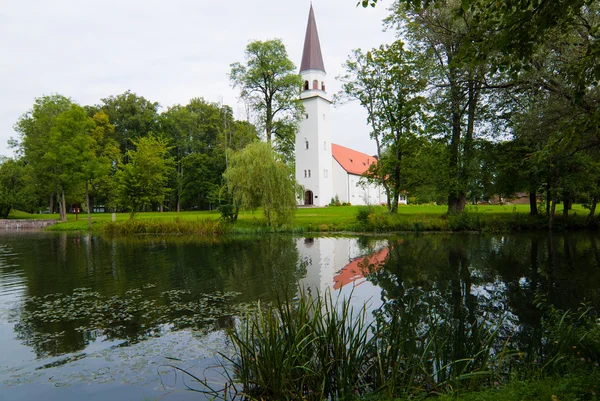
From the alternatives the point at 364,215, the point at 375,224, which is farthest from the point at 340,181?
the point at 375,224

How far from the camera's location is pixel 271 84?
121ft

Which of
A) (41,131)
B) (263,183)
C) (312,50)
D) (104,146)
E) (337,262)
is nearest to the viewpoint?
(337,262)

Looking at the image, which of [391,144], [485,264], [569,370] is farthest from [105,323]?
[391,144]

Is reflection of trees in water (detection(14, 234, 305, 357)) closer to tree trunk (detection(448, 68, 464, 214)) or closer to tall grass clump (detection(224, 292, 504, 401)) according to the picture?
tall grass clump (detection(224, 292, 504, 401))

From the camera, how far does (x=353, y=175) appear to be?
50062 millimetres

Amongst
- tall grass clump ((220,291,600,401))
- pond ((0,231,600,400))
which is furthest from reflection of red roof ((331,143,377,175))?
tall grass clump ((220,291,600,401))

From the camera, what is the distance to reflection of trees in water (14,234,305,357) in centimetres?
702

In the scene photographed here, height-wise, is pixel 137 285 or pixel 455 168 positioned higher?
pixel 455 168

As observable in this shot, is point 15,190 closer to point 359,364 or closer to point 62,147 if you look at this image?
point 62,147

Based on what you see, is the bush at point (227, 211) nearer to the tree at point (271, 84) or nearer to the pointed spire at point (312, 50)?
the tree at point (271, 84)

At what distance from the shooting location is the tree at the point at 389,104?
25062 millimetres

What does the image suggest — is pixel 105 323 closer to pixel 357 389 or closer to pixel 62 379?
pixel 62 379

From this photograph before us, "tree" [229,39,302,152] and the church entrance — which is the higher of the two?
"tree" [229,39,302,152]

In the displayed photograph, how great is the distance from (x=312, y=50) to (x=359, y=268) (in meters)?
37.3
